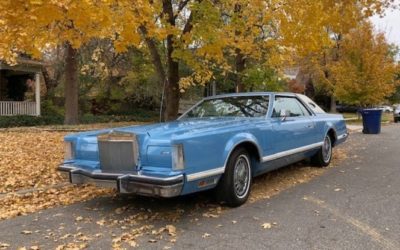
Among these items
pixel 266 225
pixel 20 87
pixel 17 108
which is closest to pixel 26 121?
pixel 17 108

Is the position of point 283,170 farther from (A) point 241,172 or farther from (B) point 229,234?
(B) point 229,234

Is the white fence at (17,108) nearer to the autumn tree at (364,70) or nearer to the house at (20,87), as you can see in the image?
the house at (20,87)

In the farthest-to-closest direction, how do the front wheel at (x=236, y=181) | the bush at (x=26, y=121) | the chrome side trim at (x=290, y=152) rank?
the bush at (x=26, y=121), the chrome side trim at (x=290, y=152), the front wheel at (x=236, y=181)

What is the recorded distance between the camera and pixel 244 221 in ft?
17.5

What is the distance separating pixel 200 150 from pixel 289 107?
319 cm

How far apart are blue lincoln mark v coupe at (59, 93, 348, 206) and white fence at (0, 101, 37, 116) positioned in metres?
16.8

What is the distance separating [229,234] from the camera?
4.88 meters

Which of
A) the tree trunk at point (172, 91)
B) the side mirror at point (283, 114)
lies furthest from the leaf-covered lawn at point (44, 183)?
the tree trunk at point (172, 91)

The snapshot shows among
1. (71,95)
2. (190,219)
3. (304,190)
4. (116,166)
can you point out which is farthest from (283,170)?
(71,95)

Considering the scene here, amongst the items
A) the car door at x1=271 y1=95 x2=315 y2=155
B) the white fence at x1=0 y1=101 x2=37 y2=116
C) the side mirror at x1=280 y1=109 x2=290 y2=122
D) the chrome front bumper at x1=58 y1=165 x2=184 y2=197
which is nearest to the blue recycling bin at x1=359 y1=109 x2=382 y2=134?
the car door at x1=271 y1=95 x2=315 y2=155

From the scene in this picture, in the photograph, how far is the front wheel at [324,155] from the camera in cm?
889

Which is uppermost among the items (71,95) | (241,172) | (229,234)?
(71,95)

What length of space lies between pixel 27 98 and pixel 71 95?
25.1ft

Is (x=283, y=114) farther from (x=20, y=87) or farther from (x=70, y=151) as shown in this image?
(x=20, y=87)
